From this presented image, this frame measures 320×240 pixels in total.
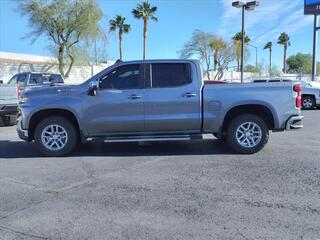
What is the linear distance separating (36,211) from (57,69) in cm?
3387

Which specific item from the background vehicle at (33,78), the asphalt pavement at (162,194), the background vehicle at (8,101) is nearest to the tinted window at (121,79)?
the asphalt pavement at (162,194)

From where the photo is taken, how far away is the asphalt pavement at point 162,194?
4.59m

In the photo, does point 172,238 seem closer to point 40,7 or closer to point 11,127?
point 11,127

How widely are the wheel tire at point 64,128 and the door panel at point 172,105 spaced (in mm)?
1561

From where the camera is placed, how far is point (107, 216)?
503 cm

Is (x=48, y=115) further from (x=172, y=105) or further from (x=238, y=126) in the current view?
(x=238, y=126)

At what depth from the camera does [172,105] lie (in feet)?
27.9

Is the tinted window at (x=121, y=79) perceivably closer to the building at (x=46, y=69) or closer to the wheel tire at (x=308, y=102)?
the wheel tire at (x=308, y=102)

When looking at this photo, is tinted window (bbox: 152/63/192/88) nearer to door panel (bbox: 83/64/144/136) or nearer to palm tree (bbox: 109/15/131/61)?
door panel (bbox: 83/64/144/136)

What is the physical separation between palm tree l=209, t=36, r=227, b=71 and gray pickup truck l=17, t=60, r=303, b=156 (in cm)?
5366

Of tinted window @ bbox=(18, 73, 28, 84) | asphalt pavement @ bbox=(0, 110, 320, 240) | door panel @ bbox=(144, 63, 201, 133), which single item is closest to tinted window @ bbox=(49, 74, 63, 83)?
tinted window @ bbox=(18, 73, 28, 84)

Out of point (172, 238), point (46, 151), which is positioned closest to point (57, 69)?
point (46, 151)

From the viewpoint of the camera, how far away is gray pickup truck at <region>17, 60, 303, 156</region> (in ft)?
27.9

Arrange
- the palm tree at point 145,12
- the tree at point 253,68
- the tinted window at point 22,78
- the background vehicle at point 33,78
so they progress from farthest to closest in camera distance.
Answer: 1. the tree at point 253,68
2. the palm tree at point 145,12
3. the tinted window at point 22,78
4. the background vehicle at point 33,78
